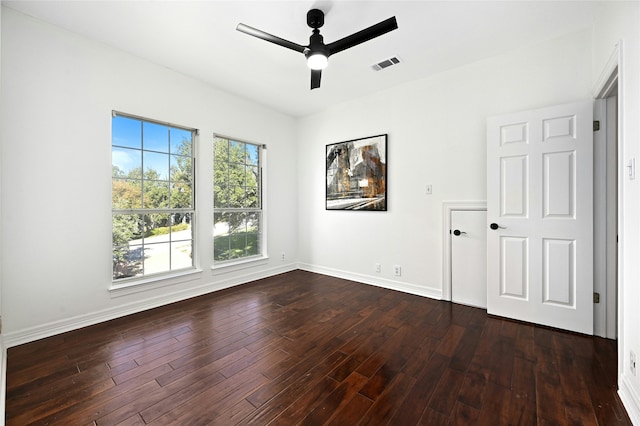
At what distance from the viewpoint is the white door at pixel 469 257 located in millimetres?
3098

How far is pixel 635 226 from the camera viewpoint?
1.51m

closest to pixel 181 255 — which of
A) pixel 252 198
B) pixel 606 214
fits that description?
pixel 252 198

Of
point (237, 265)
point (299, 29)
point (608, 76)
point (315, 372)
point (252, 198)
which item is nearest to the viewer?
point (315, 372)

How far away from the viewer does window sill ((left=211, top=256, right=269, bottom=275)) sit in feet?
12.5

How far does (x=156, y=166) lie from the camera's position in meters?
3.28

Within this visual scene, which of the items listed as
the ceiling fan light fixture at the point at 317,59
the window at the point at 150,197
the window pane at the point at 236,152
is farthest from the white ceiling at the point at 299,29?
the window pane at the point at 236,152

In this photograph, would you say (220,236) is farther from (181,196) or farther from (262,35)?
(262,35)

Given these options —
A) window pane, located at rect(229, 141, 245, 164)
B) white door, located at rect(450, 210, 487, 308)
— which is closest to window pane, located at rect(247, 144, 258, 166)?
window pane, located at rect(229, 141, 245, 164)

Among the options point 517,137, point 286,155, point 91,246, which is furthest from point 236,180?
point 517,137

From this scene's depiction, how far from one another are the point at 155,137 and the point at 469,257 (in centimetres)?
406

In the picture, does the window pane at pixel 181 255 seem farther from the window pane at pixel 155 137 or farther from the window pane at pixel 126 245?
the window pane at pixel 155 137

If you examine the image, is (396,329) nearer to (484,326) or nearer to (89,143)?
(484,326)

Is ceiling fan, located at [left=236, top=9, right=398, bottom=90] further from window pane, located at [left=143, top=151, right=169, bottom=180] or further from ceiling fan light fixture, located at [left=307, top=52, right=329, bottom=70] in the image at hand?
window pane, located at [left=143, top=151, right=169, bottom=180]

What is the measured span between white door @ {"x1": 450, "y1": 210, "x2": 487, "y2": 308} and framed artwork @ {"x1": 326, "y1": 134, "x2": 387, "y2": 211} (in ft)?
3.39
